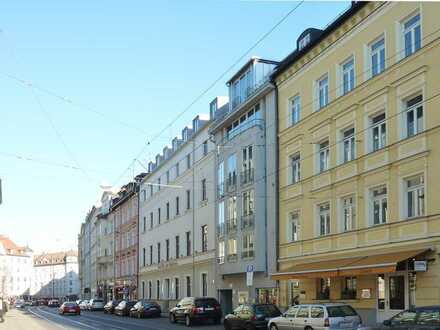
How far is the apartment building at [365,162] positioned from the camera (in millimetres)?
23922

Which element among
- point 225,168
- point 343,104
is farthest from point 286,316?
point 225,168

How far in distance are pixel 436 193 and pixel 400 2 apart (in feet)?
24.4

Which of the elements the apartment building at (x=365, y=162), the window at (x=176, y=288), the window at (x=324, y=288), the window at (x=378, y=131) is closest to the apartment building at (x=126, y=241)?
the window at (x=176, y=288)

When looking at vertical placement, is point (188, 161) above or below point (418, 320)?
above

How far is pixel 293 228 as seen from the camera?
34.8m

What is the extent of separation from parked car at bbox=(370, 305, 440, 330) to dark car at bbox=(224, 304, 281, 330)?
11.2 m

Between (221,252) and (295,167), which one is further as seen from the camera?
(221,252)

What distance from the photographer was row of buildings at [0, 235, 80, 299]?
598 ft

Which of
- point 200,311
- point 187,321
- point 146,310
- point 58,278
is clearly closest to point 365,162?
point 200,311

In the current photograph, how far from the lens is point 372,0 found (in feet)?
89.7

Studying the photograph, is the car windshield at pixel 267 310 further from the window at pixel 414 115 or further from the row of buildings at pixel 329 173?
the window at pixel 414 115

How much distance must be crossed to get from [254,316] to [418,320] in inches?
497

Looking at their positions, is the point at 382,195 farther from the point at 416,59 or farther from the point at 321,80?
the point at 321,80

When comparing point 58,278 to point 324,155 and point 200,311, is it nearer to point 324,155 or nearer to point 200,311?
point 200,311
